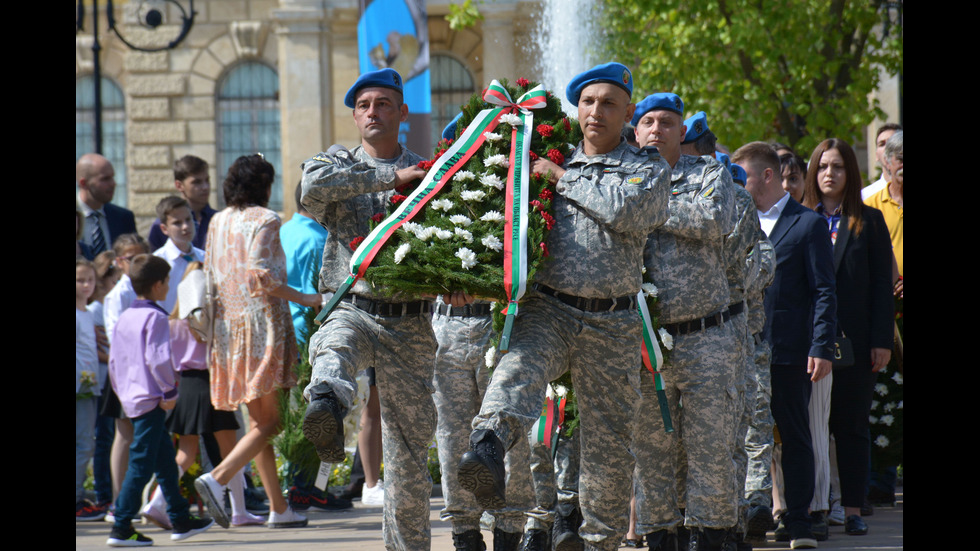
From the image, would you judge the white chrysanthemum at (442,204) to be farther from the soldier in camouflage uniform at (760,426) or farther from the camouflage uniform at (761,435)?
the camouflage uniform at (761,435)

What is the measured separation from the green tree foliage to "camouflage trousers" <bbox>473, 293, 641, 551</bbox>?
1066cm

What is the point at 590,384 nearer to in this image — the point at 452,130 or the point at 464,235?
the point at 464,235

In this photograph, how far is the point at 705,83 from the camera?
1659 cm

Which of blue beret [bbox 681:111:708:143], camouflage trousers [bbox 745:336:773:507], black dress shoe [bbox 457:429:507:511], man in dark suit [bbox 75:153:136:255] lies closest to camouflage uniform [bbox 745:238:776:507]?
camouflage trousers [bbox 745:336:773:507]

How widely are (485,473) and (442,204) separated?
58.2 inches

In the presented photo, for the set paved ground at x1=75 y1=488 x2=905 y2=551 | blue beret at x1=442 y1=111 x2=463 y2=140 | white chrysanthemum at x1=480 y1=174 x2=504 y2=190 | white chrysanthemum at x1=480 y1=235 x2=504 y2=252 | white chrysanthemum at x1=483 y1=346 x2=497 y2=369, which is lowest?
paved ground at x1=75 y1=488 x2=905 y2=551

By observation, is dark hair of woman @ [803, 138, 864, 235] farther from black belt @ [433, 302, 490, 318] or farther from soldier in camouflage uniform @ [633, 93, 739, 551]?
black belt @ [433, 302, 490, 318]

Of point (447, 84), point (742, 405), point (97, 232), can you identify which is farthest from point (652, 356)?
point (447, 84)

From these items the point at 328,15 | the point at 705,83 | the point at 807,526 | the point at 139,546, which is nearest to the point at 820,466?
the point at 807,526

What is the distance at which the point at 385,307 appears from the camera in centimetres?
599

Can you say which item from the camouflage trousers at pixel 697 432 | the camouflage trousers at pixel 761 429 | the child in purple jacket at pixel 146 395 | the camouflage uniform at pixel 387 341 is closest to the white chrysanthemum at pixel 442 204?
the camouflage uniform at pixel 387 341

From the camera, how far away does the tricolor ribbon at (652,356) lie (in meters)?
6.03

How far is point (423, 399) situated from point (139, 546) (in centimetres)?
270

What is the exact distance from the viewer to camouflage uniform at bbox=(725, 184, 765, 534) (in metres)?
6.51
